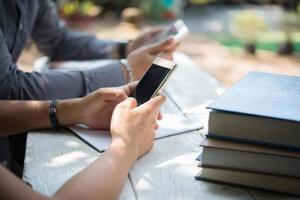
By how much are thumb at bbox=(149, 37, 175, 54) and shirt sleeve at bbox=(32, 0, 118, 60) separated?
1.02 feet

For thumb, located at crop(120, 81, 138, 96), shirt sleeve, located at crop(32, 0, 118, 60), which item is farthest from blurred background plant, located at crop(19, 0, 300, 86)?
thumb, located at crop(120, 81, 138, 96)

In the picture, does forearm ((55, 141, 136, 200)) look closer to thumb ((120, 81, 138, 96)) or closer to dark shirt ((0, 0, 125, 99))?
thumb ((120, 81, 138, 96))

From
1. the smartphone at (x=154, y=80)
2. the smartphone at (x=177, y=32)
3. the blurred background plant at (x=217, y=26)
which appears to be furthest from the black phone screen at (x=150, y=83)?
the blurred background plant at (x=217, y=26)

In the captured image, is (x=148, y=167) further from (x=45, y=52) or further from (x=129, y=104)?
(x=45, y=52)

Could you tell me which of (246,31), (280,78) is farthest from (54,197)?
(246,31)

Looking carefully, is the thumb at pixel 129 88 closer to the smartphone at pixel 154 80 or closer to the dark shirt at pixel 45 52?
the smartphone at pixel 154 80

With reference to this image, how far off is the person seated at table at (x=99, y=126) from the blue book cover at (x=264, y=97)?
0.50 feet

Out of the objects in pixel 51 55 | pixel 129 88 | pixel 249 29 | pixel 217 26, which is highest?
pixel 129 88

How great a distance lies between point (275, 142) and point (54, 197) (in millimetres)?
343

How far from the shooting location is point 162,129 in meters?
1.01

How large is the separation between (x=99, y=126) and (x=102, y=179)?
10.6 inches

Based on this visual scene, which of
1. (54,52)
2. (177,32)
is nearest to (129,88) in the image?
(177,32)

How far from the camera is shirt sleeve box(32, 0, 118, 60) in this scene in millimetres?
1620

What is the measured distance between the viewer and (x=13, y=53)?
143 centimetres
